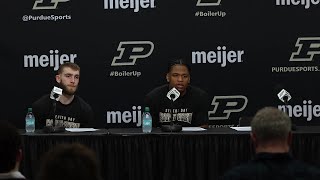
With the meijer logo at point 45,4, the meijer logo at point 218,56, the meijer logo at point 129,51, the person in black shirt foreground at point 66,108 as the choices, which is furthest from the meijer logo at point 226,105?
the meijer logo at point 45,4

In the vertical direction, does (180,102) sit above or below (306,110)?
above

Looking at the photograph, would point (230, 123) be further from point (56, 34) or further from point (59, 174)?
point (59, 174)

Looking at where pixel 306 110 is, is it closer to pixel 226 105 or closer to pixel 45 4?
pixel 226 105

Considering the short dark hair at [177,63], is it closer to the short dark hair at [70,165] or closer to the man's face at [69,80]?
the man's face at [69,80]

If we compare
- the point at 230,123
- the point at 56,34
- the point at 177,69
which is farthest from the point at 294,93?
the point at 56,34

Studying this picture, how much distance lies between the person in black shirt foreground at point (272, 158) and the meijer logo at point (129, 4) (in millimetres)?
4330

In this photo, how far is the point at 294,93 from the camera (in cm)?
688

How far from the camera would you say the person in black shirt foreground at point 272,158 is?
250cm

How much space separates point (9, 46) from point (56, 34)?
0.52 m

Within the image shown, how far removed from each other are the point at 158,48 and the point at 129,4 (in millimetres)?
569

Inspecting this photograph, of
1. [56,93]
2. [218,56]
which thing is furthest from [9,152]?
[218,56]

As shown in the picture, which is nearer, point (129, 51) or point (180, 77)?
point (180, 77)

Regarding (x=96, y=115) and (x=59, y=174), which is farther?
(x=96, y=115)

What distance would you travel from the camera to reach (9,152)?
7.84ft
